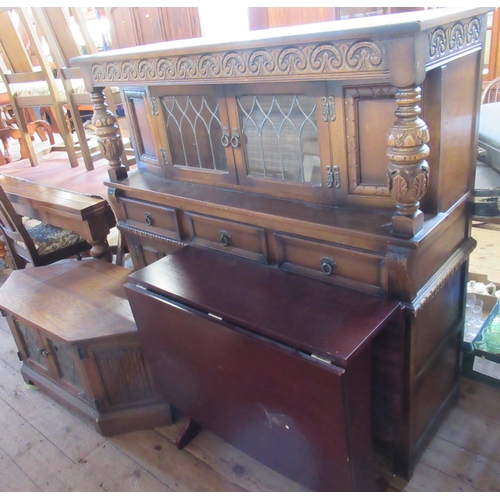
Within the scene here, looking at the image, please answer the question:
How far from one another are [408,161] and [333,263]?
0.39 m

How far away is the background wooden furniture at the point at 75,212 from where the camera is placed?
7.33ft

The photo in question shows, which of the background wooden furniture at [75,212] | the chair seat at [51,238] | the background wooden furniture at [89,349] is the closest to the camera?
the background wooden furniture at [89,349]

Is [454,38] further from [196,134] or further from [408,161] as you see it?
[196,134]

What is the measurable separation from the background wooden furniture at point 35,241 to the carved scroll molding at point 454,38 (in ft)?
6.31

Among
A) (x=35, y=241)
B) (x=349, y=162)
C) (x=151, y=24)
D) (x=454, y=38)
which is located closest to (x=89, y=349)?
(x=35, y=241)

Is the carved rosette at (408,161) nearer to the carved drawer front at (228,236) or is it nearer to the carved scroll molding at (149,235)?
the carved drawer front at (228,236)

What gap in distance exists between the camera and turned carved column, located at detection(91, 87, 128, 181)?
1.86 meters

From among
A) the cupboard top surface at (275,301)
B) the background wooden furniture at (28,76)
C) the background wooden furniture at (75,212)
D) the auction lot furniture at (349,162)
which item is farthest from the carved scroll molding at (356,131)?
the background wooden furniture at (28,76)

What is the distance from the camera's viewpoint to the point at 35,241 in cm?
246

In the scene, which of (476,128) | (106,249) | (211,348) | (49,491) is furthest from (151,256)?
(476,128)

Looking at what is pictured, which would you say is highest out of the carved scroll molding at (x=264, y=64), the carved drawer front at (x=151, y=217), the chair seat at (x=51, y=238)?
the carved scroll molding at (x=264, y=64)

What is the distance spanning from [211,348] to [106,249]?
1208 mm

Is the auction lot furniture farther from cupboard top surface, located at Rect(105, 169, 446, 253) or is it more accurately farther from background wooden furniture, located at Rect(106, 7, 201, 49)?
background wooden furniture, located at Rect(106, 7, 201, 49)

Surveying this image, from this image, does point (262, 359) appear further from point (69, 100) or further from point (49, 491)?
point (69, 100)
